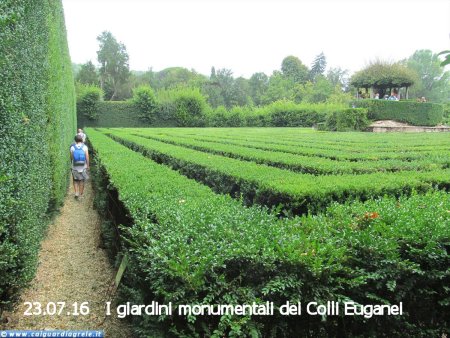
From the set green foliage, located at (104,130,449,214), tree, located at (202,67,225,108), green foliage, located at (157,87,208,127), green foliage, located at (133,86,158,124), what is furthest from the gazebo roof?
tree, located at (202,67,225,108)

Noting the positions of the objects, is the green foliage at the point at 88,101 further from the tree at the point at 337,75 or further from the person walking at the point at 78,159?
the tree at the point at 337,75

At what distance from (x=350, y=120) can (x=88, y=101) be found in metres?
25.3

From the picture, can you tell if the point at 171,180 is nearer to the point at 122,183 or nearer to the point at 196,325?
the point at 122,183

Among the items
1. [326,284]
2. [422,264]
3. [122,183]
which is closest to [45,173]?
[122,183]

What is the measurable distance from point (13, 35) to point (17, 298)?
2.68 m

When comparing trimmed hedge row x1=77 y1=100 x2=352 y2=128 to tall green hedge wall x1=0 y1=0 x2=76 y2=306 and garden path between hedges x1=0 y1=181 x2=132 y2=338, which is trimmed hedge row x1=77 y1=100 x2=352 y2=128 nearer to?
garden path between hedges x1=0 y1=181 x2=132 y2=338

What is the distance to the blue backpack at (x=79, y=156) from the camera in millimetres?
9348

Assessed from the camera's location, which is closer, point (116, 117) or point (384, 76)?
point (384, 76)

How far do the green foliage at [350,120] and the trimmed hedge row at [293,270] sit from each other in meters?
23.0

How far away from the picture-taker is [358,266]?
93.0 inches

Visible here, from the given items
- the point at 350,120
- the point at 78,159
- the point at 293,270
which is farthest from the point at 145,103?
the point at 293,270

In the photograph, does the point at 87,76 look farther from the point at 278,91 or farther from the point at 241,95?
the point at 278,91

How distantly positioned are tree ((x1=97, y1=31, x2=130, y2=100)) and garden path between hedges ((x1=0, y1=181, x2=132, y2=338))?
195 ft

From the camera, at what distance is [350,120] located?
24734 mm
